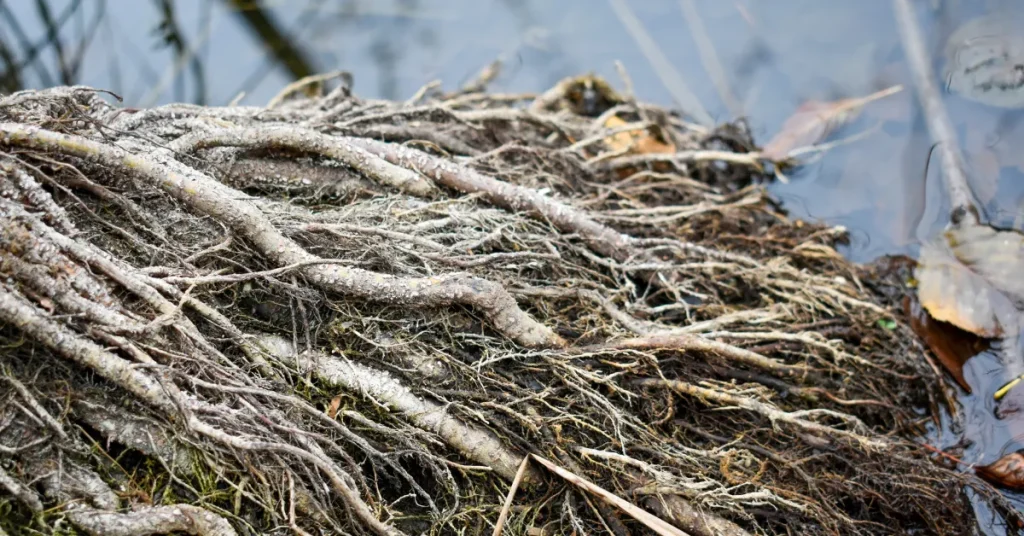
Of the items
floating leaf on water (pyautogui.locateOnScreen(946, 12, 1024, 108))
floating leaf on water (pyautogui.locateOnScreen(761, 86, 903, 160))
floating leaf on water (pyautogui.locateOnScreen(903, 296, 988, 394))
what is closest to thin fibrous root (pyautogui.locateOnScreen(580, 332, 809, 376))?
floating leaf on water (pyautogui.locateOnScreen(903, 296, 988, 394))

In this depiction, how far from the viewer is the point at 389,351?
6.74ft

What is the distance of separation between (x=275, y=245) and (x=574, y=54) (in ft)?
10.4

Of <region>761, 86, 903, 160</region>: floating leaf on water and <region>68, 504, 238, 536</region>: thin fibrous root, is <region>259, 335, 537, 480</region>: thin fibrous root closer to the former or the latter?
<region>68, 504, 238, 536</region>: thin fibrous root

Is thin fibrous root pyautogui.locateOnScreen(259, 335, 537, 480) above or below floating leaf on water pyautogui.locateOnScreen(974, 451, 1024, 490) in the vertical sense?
above

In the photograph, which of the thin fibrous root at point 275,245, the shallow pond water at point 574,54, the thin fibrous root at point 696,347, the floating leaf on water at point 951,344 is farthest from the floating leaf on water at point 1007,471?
the thin fibrous root at point 275,245

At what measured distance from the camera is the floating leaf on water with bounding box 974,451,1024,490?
246 cm

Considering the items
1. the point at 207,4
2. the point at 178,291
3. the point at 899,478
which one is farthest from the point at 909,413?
the point at 207,4

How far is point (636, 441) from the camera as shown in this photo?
2133 mm

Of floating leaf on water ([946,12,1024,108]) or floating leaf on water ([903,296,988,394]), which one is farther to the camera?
floating leaf on water ([946,12,1024,108])

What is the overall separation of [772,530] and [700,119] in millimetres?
2655

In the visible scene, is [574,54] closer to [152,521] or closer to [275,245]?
[275,245]

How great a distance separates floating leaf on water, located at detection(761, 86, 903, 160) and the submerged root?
1175 mm

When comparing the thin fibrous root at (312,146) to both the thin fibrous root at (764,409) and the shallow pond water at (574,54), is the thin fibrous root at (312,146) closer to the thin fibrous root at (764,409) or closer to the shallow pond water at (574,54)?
the thin fibrous root at (764,409)

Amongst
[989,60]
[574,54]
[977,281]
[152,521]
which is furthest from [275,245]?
[989,60]
